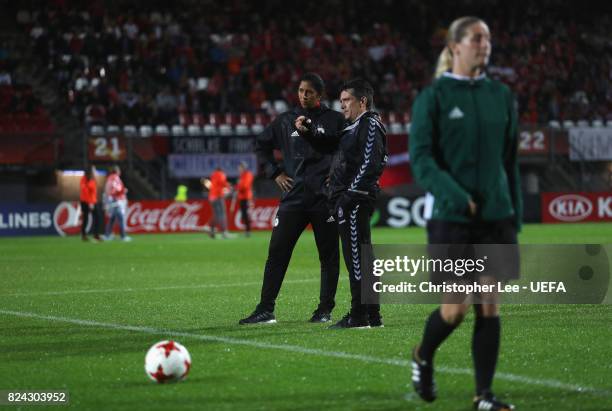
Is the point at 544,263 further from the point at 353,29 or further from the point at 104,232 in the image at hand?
the point at 353,29

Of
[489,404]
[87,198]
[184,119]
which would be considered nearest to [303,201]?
[489,404]

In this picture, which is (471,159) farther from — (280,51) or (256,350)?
(280,51)

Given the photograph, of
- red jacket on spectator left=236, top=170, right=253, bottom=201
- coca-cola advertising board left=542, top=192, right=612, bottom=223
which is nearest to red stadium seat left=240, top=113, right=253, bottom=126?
red jacket on spectator left=236, top=170, right=253, bottom=201

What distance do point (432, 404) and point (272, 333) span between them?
10.9 feet

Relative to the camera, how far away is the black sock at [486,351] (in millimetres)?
5809

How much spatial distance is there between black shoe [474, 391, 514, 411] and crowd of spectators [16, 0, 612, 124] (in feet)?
92.0

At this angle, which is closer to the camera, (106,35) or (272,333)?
(272,333)

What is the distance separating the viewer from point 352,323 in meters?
9.42

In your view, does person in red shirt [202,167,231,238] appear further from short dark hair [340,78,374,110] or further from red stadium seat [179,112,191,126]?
short dark hair [340,78,374,110]

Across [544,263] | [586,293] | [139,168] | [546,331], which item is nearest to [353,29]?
[139,168]

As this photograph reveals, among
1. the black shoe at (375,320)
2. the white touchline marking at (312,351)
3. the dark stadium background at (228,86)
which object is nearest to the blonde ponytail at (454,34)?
the white touchline marking at (312,351)

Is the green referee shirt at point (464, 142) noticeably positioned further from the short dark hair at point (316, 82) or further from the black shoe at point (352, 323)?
the short dark hair at point (316, 82)

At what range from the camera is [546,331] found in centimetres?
917

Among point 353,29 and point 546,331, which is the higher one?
point 353,29
